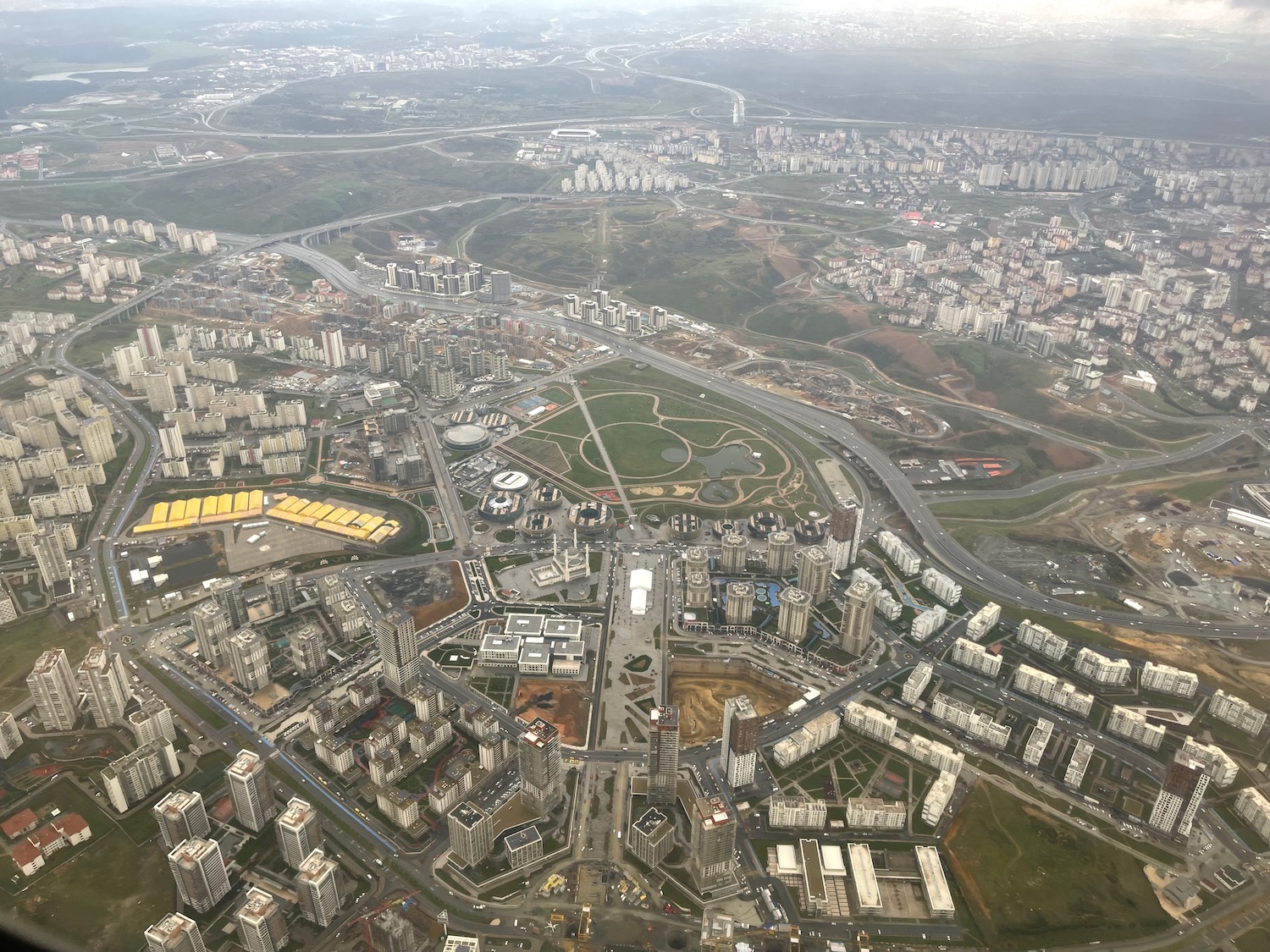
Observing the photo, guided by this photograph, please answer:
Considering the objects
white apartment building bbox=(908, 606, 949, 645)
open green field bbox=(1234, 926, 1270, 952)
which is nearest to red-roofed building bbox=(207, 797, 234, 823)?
white apartment building bbox=(908, 606, 949, 645)

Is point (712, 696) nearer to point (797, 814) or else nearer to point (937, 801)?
point (797, 814)

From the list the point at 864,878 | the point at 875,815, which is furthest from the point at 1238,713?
the point at 864,878

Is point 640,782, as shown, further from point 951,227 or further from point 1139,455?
point 951,227

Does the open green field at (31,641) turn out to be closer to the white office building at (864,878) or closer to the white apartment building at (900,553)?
the white office building at (864,878)

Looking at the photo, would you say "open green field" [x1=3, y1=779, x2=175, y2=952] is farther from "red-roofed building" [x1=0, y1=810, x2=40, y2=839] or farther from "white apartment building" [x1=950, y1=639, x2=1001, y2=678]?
"white apartment building" [x1=950, y1=639, x2=1001, y2=678]

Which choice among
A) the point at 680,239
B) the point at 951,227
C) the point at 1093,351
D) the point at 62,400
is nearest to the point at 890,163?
the point at 951,227

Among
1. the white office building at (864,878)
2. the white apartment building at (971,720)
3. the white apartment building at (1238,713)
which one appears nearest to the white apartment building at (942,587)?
the white apartment building at (971,720)
